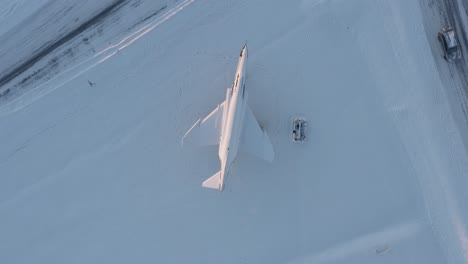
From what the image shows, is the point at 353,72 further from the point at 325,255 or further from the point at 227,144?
the point at 325,255

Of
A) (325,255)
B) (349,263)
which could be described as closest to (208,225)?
(325,255)

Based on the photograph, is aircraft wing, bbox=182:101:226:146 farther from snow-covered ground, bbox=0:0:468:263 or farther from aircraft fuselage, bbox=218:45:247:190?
snow-covered ground, bbox=0:0:468:263

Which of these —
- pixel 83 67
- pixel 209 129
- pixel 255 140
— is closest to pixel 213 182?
pixel 209 129

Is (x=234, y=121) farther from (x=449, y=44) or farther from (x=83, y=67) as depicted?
(x=449, y=44)

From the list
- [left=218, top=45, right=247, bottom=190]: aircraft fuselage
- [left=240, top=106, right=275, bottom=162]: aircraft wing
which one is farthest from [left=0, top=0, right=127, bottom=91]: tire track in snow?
[left=240, top=106, right=275, bottom=162]: aircraft wing

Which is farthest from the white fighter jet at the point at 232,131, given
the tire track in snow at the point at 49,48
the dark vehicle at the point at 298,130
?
the tire track in snow at the point at 49,48

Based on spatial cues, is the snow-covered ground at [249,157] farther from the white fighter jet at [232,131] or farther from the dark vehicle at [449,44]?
the white fighter jet at [232,131]
